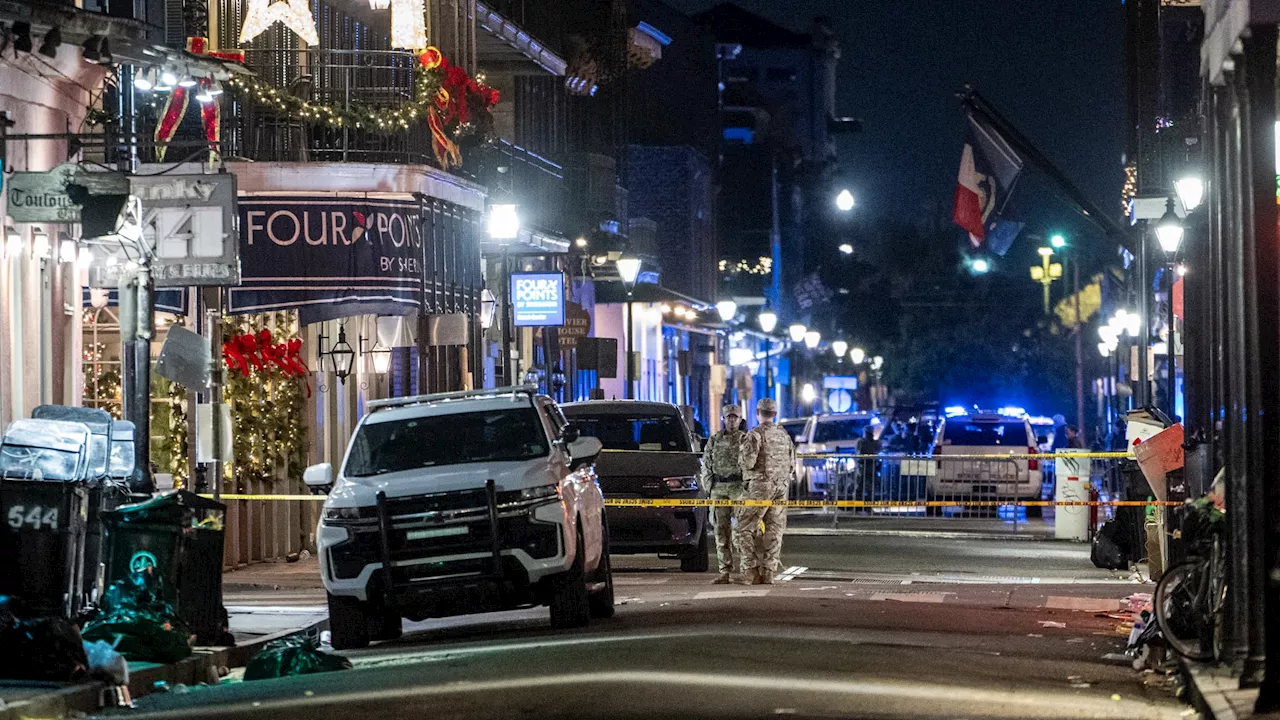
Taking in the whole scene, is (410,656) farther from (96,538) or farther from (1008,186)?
(1008,186)

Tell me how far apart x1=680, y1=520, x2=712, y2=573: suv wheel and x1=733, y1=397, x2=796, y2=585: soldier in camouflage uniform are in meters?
2.54

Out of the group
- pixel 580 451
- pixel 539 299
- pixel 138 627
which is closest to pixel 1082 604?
pixel 580 451

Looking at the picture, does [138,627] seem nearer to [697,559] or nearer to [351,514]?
[351,514]

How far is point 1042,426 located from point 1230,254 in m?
42.6

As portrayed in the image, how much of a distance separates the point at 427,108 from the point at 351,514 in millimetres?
14578

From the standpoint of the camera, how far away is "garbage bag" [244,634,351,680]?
1484cm

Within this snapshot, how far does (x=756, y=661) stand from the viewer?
46.9 ft

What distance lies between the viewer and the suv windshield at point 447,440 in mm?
18078

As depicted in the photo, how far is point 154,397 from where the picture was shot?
25719 millimetres

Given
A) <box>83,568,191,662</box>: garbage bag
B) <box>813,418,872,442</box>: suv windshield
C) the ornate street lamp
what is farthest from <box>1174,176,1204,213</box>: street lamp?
<box>813,418,872,442</box>: suv windshield

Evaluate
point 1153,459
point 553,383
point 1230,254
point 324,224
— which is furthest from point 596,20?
point 1230,254

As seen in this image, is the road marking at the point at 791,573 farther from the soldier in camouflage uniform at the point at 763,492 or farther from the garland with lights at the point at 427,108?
the garland with lights at the point at 427,108

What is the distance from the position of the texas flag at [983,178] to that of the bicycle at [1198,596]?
787 inches

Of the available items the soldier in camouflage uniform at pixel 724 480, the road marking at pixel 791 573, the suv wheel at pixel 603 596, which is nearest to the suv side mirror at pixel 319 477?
the suv wheel at pixel 603 596
